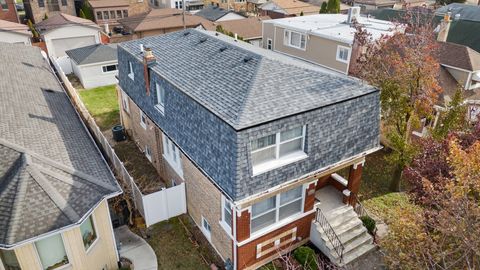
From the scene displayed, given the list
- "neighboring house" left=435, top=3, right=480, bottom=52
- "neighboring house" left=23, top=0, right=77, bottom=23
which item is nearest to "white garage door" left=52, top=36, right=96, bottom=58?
"neighboring house" left=23, top=0, right=77, bottom=23

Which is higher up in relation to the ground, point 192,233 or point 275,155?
point 275,155

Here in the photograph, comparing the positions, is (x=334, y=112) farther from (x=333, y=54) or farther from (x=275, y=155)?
(x=333, y=54)

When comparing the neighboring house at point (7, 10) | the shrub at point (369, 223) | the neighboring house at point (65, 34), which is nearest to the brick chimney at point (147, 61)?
the shrub at point (369, 223)

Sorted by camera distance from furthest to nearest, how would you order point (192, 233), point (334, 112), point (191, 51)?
point (191, 51) → point (192, 233) → point (334, 112)

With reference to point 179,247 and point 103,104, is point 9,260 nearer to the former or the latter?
point 179,247

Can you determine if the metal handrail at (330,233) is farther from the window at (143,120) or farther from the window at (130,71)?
the window at (130,71)

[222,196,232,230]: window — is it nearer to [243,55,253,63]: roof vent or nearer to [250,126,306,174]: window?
[250,126,306,174]: window

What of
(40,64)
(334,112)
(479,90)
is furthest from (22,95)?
(479,90)

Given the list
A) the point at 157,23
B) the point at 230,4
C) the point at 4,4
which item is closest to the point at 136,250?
the point at 157,23
